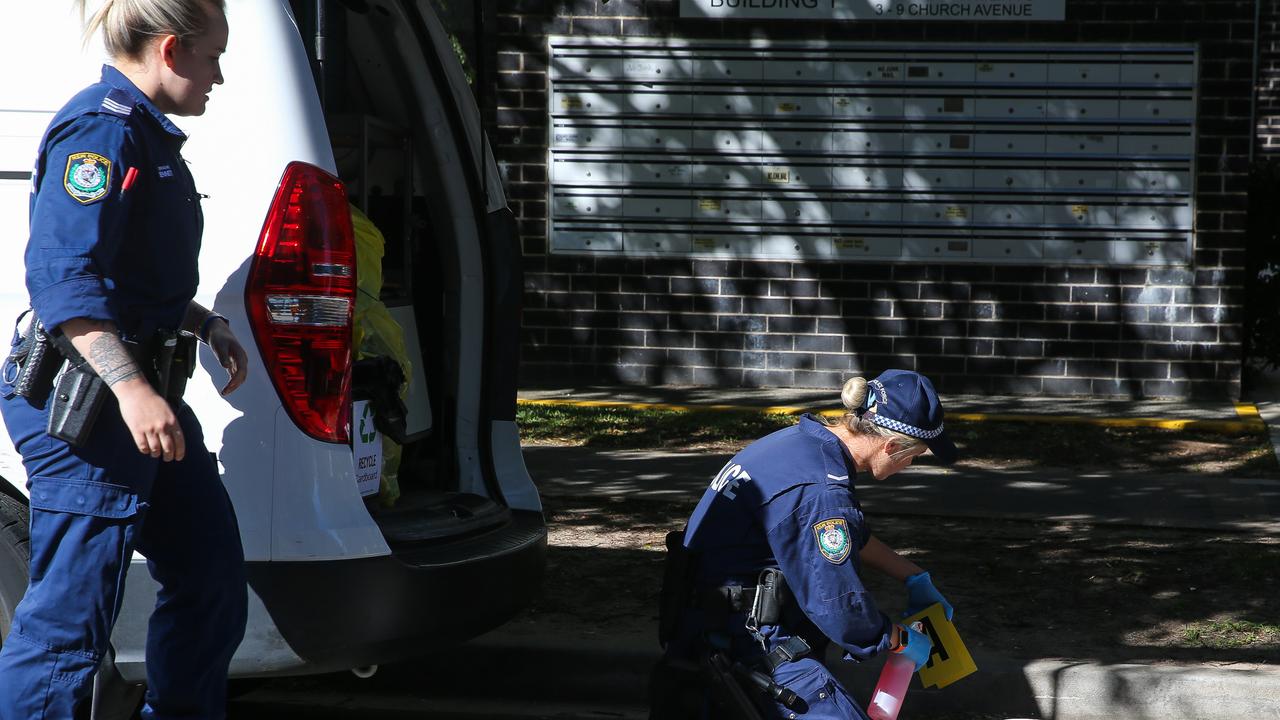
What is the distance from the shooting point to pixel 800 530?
327cm

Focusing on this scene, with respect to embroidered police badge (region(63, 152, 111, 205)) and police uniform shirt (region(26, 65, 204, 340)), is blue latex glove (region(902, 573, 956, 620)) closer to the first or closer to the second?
police uniform shirt (region(26, 65, 204, 340))

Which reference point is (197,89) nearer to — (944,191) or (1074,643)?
(1074,643)

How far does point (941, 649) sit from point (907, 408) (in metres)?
0.63

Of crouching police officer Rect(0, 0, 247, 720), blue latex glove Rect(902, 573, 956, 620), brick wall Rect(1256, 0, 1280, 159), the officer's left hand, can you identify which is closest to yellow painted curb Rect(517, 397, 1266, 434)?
blue latex glove Rect(902, 573, 956, 620)

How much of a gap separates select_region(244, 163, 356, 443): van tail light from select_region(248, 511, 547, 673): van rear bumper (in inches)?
12.4

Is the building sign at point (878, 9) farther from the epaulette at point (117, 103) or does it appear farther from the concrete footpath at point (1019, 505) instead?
the epaulette at point (117, 103)

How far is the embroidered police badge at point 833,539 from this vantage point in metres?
3.23

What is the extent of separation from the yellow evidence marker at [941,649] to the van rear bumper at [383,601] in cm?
106

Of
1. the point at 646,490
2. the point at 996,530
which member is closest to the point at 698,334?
the point at 646,490

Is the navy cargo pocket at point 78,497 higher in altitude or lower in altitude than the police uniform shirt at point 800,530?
higher

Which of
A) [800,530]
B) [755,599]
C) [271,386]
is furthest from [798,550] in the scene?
[271,386]

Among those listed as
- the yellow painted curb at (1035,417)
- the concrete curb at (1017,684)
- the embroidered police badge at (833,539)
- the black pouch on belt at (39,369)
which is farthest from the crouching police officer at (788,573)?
the yellow painted curb at (1035,417)

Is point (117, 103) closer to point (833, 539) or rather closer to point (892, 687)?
point (833, 539)

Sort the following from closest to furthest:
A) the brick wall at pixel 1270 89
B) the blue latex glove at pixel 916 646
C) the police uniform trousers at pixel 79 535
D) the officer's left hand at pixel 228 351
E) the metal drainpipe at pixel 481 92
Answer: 1. the police uniform trousers at pixel 79 535
2. the officer's left hand at pixel 228 351
3. the blue latex glove at pixel 916 646
4. the metal drainpipe at pixel 481 92
5. the brick wall at pixel 1270 89
